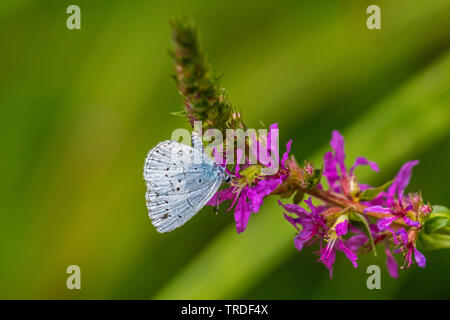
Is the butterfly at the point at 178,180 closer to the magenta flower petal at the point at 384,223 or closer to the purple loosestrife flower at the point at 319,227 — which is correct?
the purple loosestrife flower at the point at 319,227

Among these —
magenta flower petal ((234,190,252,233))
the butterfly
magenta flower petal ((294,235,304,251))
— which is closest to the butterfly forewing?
the butterfly

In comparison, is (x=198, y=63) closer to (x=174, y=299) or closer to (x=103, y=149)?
(x=174, y=299)

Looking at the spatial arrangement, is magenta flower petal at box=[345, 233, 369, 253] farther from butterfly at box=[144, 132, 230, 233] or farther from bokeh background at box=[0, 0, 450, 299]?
bokeh background at box=[0, 0, 450, 299]

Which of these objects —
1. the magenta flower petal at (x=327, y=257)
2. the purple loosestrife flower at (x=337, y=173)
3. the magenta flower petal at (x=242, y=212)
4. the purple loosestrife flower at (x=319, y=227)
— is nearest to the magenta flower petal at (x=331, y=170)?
the purple loosestrife flower at (x=337, y=173)

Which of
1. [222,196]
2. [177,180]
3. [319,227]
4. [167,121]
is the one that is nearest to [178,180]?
[177,180]

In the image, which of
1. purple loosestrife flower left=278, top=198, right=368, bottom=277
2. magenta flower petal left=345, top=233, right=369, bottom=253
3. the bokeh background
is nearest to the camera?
purple loosestrife flower left=278, top=198, right=368, bottom=277

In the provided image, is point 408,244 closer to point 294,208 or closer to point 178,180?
point 294,208
